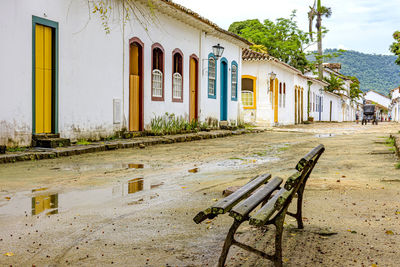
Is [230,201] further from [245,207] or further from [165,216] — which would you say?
[165,216]

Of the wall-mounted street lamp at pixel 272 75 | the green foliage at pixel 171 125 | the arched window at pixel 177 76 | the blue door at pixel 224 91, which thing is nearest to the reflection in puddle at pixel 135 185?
the green foliage at pixel 171 125

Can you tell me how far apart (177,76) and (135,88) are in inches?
120

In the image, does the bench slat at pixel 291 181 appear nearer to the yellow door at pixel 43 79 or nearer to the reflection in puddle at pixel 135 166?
the reflection in puddle at pixel 135 166

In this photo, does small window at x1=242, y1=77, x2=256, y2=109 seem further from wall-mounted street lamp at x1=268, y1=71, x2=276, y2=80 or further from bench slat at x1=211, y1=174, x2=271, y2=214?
bench slat at x1=211, y1=174, x2=271, y2=214

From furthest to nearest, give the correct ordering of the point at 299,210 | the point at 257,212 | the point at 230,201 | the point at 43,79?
the point at 43,79
the point at 299,210
the point at 230,201
the point at 257,212

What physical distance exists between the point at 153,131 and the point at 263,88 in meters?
13.2

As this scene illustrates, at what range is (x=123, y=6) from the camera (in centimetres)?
1317

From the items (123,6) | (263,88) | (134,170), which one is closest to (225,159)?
(134,170)

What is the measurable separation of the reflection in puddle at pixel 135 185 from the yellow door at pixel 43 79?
15.6ft

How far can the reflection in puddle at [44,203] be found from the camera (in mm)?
4531

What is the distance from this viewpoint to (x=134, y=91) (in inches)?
564

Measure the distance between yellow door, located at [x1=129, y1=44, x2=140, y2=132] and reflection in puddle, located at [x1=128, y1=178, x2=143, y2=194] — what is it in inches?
307

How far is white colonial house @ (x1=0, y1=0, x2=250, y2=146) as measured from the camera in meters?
9.67

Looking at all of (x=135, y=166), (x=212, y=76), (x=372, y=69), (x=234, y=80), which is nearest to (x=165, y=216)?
(x=135, y=166)
